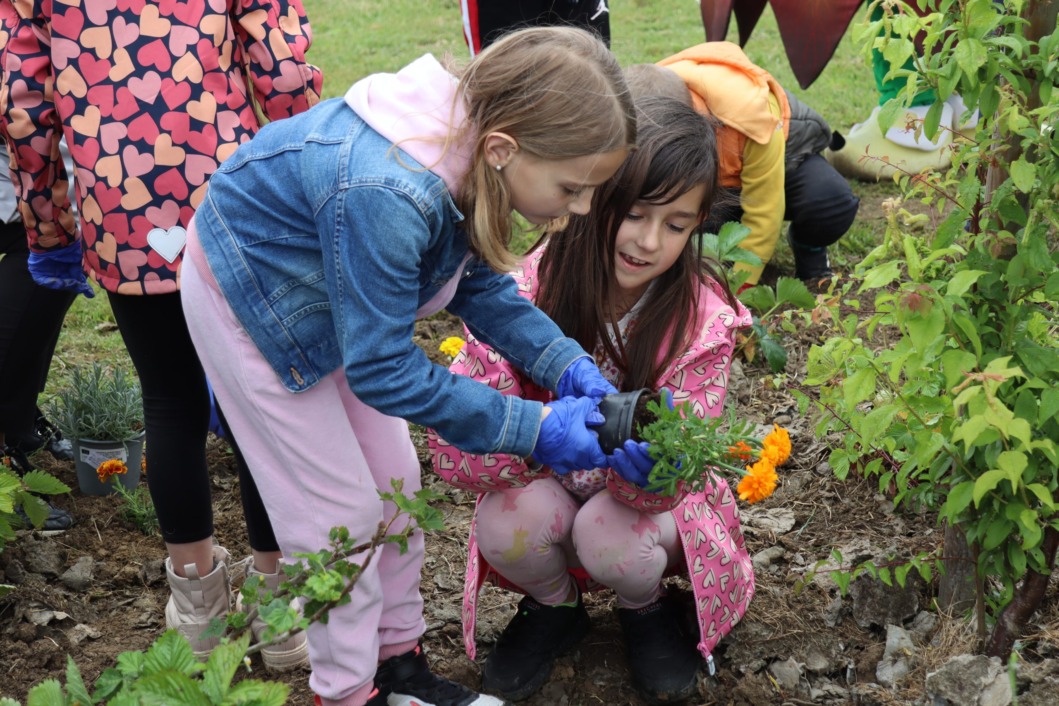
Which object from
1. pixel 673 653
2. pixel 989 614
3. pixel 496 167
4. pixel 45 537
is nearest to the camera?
pixel 496 167

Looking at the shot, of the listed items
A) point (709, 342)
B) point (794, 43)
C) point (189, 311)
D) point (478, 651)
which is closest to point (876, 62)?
point (794, 43)

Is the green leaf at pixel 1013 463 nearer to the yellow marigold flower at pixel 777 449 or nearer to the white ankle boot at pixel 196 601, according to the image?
the yellow marigold flower at pixel 777 449

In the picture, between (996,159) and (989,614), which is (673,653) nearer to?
(989,614)

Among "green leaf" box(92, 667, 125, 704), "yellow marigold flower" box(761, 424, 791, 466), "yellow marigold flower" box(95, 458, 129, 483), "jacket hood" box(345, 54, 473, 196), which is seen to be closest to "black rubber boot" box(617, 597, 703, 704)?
"yellow marigold flower" box(761, 424, 791, 466)

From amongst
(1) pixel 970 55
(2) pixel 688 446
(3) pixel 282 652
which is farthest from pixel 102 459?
(1) pixel 970 55

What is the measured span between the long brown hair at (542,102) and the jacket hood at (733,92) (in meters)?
1.90

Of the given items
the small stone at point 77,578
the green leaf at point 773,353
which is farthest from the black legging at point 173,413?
the green leaf at point 773,353

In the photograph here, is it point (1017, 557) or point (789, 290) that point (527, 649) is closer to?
point (1017, 557)

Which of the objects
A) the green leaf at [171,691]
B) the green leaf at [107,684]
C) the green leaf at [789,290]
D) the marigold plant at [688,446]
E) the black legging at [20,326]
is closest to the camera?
the green leaf at [171,691]

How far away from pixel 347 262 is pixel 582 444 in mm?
514

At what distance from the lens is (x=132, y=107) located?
2184 mm

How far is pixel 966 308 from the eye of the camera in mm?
1854

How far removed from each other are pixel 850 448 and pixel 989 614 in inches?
16.5

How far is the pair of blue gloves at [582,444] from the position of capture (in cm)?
191
